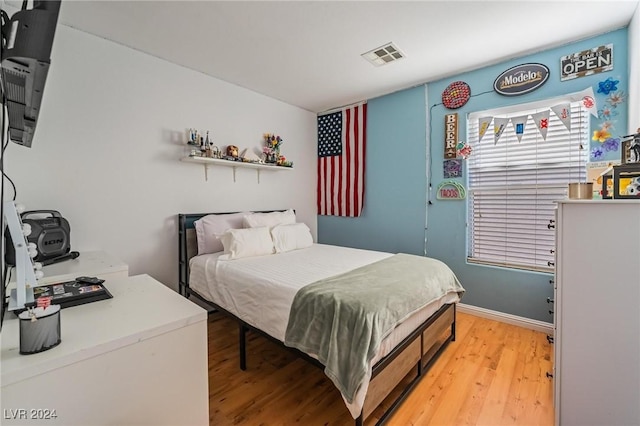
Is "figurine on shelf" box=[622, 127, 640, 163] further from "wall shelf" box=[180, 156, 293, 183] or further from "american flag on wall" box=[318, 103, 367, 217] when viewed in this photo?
"wall shelf" box=[180, 156, 293, 183]

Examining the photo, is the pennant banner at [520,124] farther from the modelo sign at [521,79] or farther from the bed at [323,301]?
the bed at [323,301]

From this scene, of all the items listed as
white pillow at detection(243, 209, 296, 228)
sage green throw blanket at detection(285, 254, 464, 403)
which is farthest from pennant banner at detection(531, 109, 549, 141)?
white pillow at detection(243, 209, 296, 228)

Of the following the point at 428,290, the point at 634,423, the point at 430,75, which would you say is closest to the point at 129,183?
the point at 428,290

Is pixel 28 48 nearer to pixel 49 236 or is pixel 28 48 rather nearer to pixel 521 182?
pixel 49 236

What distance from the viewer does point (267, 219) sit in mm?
3254

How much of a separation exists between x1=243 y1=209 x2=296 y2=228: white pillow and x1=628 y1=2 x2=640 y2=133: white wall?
316cm

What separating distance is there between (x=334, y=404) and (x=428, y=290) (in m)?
0.98

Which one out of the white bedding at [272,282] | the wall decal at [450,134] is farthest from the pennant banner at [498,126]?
the white bedding at [272,282]

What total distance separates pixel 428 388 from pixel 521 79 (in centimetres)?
291

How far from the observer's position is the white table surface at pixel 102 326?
30.0 inches

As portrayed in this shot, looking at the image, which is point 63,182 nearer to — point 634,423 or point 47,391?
point 47,391

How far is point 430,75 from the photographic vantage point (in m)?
3.11

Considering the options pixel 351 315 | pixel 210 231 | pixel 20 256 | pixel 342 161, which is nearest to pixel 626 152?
pixel 351 315

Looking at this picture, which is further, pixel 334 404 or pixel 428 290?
pixel 428 290
